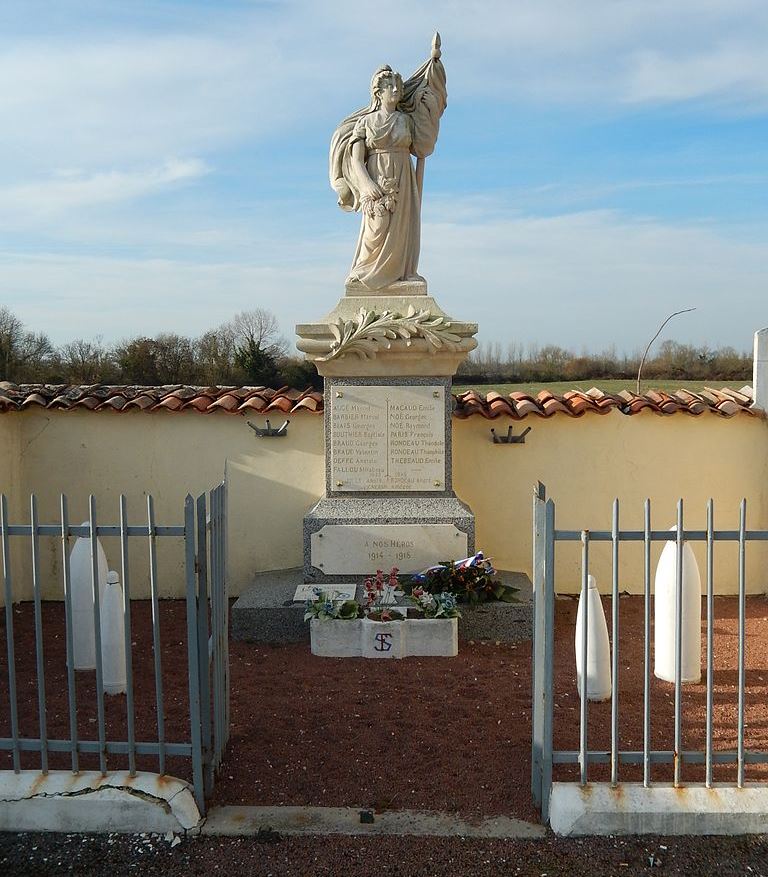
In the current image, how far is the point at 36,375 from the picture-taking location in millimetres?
14547

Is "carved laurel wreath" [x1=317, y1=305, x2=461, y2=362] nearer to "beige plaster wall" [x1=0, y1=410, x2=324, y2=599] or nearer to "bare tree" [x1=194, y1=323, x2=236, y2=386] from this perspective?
"beige plaster wall" [x1=0, y1=410, x2=324, y2=599]

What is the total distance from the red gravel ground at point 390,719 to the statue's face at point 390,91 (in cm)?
444

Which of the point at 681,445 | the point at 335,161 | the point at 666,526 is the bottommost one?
the point at 666,526

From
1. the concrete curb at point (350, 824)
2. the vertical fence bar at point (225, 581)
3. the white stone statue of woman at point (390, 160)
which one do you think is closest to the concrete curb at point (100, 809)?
the concrete curb at point (350, 824)

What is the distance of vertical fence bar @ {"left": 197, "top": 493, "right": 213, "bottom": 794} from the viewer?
4035 mm

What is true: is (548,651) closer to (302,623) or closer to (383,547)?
(302,623)

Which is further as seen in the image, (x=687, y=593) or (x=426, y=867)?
(x=687, y=593)

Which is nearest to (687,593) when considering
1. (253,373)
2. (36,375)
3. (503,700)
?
→ (503,700)

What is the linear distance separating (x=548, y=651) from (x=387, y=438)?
3.70m

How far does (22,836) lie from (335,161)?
568 cm

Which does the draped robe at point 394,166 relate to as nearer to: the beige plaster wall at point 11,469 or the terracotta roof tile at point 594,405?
the terracotta roof tile at point 594,405

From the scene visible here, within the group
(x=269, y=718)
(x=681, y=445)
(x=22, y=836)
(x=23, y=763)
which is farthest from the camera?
(x=681, y=445)

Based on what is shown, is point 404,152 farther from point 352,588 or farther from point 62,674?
point 62,674

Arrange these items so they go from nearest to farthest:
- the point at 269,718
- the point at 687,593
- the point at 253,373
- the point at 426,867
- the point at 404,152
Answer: the point at 426,867
the point at 269,718
the point at 687,593
the point at 404,152
the point at 253,373
